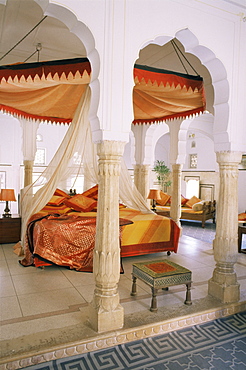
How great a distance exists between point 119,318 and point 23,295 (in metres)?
1.49

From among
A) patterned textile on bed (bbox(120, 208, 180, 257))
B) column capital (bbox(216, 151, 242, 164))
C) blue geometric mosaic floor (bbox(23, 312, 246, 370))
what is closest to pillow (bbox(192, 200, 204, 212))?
patterned textile on bed (bbox(120, 208, 180, 257))

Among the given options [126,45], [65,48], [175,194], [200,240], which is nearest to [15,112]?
[65,48]

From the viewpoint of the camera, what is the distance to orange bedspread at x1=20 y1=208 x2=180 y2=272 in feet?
16.4

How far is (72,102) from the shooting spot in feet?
17.5

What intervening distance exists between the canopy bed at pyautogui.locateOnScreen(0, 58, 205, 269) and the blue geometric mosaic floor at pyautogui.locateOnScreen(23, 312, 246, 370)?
234 centimetres

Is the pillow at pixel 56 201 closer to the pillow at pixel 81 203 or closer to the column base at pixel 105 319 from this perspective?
the pillow at pixel 81 203

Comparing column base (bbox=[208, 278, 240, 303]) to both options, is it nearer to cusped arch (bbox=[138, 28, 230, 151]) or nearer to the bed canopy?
cusped arch (bbox=[138, 28, 230, 151])

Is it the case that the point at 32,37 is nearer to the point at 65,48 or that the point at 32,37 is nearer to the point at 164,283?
the point at 65,48

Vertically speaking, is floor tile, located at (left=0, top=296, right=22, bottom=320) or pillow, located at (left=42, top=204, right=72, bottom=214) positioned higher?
pillow, located at (left=42, top=204, right=72, bottom=214)

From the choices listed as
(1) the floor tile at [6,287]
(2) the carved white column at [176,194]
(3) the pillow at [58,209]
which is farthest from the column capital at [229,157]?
(2) the carved white column at [176,194]

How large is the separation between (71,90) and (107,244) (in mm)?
2648

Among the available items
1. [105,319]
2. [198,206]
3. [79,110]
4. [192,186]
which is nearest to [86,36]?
[79,110]

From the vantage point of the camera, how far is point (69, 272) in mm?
4973

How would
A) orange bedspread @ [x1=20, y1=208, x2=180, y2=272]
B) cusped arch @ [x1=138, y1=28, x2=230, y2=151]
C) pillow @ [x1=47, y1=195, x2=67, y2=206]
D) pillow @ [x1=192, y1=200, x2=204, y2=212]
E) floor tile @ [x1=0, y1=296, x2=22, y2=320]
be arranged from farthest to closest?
1. pillow @ [x1=192, y1=200, x2=204, y2=212]
2. pillow @ [x1=47, y1=195, x2=67, y2=206]
3. orange bedspread @ [x1=20, y1=208, x2=180, y2=272]
4. cusped arch @ [x1=138, y1=28, x2=230, y2=151]
5. floor tile @ [x1=0, y1=296, x2=22, y2=320]
